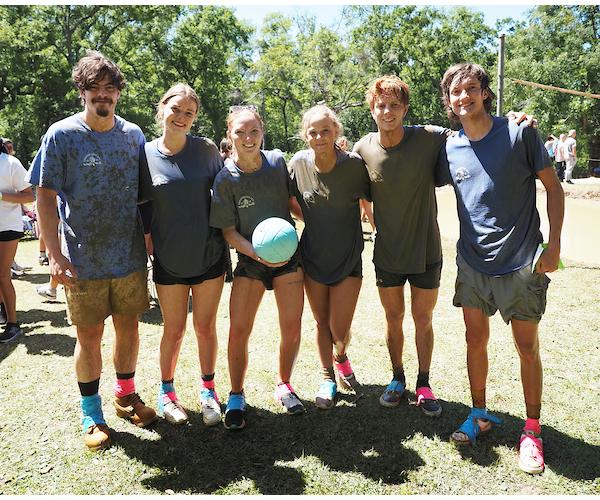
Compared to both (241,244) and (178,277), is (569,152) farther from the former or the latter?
(178,277)

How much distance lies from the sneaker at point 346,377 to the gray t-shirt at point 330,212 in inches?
35.6

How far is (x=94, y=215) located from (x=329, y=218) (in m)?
1.56

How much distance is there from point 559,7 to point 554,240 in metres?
30.8

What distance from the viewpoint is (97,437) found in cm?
339

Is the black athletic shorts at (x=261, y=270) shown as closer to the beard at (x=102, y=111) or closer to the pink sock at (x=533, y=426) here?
the beard at (x=102, y=111)

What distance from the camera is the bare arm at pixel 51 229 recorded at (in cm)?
317

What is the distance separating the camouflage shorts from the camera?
132 inches

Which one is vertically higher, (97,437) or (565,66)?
(565,66)

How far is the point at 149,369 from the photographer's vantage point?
184 inches

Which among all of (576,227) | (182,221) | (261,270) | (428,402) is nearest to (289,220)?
(261,270)

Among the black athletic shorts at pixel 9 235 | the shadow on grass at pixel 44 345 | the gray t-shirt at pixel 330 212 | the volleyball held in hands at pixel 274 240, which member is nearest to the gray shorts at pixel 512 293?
the gray t-shirt at pixel 330 212

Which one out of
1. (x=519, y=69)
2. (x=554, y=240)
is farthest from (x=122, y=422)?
(x=519, y=69)

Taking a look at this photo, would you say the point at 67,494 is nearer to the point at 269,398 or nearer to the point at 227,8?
the point at 269,398

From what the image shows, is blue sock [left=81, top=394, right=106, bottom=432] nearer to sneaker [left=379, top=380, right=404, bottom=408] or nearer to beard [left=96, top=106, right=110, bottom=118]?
beard [left=96, top=106, right=110, bottom=118]
